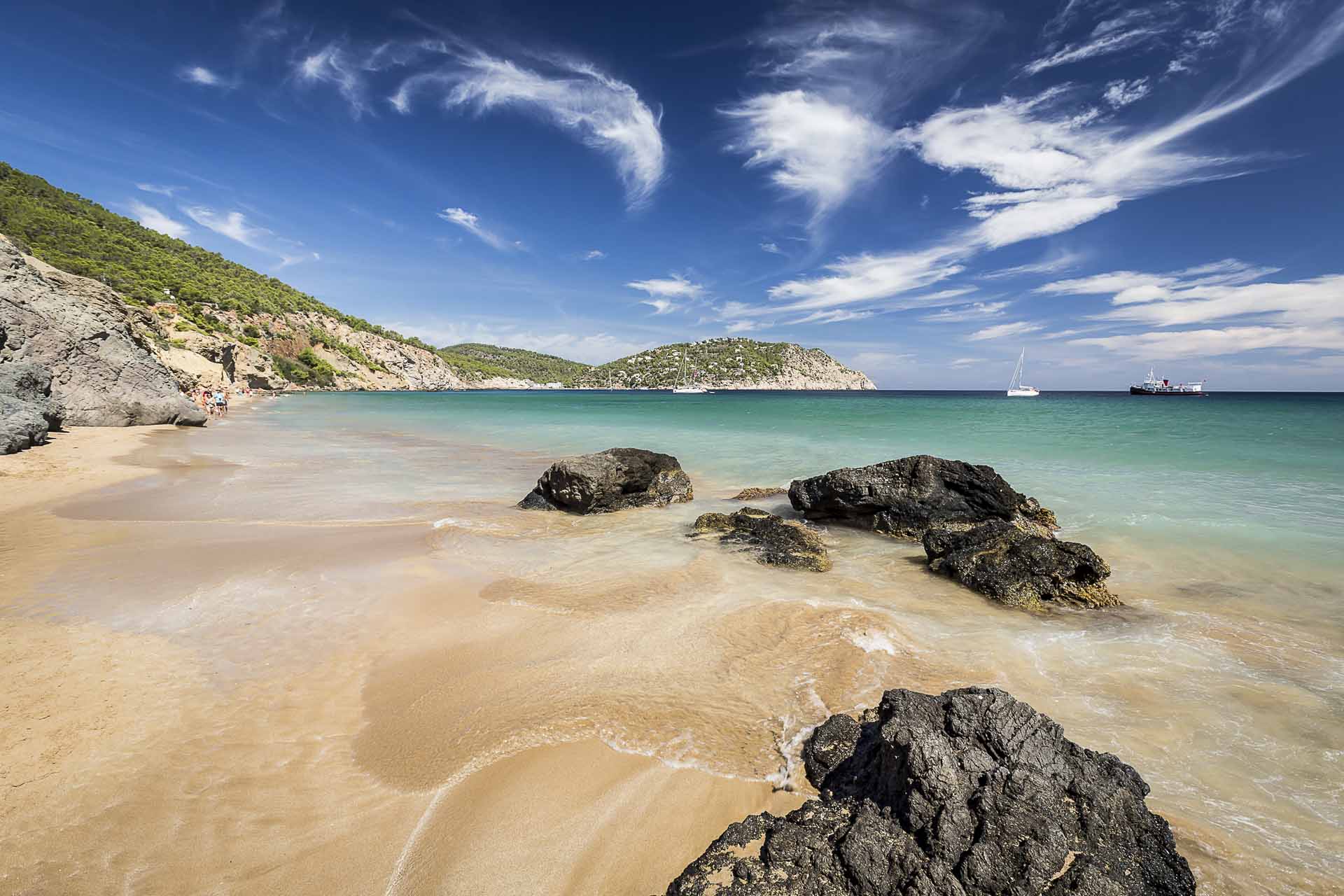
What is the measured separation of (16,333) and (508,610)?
71.1 ft

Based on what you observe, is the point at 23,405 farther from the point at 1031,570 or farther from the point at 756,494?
the point at 1031,570

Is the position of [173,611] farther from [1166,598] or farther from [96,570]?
[1166,598]

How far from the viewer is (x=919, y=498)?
9.34 meters

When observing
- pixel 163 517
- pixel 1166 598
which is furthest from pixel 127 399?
pixel 1166 598

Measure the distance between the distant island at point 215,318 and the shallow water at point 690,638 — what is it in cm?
1742

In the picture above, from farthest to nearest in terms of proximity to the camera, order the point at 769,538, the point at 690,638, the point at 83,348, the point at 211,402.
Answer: the point at 211,402 → the point at 83,348 → the point at 769,538 → the point at 690,638

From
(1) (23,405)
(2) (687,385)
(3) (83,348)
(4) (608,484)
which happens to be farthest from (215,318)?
(2) (687,385)

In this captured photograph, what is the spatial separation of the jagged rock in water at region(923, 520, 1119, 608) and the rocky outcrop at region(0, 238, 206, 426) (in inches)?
959

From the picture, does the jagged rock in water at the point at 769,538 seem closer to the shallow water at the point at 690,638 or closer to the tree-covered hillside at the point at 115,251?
the shallow water at the point at 690,638

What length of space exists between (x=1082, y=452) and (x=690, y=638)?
23894 millimetres

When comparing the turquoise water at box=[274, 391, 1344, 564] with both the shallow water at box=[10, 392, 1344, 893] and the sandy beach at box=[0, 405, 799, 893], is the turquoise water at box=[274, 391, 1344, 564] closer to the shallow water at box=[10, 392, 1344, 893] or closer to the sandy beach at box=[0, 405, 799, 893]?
the shallow water at box=[10, 392, 1344, 893]

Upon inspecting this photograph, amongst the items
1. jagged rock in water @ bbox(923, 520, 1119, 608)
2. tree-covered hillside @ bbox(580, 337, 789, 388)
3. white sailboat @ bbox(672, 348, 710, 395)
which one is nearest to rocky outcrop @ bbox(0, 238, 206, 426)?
jagged rock in water @ bbox(923, 520, 1119, 608)

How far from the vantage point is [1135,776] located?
9.20 feet

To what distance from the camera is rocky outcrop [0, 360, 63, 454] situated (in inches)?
492
